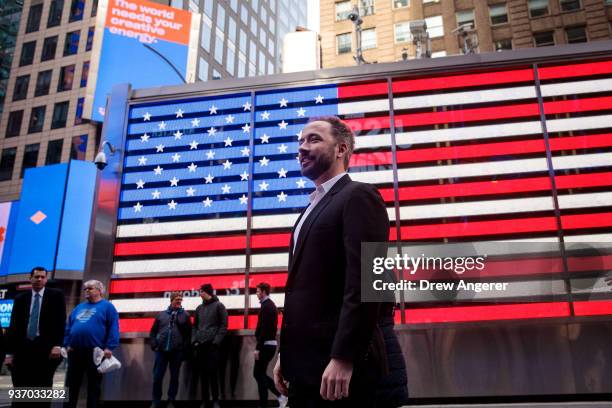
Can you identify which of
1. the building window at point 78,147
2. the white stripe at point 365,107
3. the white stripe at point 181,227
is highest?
the building window at point 78,147

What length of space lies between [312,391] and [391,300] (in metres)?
0.60

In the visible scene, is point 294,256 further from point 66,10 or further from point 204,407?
point 66,10

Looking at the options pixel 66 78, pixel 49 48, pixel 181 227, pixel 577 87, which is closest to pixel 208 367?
pixel 181 227

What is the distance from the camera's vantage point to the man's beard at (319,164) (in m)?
2.70

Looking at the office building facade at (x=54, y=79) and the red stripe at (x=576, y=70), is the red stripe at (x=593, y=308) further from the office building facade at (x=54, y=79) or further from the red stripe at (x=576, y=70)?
the office building facade at (x=54, y=79)

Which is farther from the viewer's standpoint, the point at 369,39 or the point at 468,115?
the point at 369,39

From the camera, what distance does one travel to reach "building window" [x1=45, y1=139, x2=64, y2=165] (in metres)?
40.1

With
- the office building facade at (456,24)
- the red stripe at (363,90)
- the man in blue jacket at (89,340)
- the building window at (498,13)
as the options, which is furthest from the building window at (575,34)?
the man in blue jacket at (89,340)

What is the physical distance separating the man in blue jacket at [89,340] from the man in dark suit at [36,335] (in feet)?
1.03

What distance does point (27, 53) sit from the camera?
4569cm

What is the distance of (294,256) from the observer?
254 cm

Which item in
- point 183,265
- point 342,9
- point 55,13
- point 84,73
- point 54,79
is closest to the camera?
point 183,265

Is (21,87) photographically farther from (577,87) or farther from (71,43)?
(577,87)

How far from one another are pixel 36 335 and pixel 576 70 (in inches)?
415
